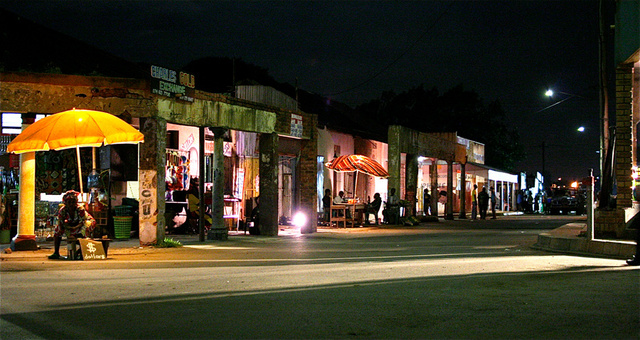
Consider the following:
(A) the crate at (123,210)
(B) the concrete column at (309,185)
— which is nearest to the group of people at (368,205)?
(B) the concrete column at (309,185)

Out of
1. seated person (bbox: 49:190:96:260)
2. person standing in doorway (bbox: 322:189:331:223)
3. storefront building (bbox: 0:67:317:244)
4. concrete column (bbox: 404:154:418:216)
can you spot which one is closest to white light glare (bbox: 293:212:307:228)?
storefront building (bbox: 0:67:317:244)

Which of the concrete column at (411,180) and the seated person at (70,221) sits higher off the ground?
the concrete column at (411,180)

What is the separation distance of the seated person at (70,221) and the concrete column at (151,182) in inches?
102

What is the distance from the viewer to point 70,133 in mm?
13797

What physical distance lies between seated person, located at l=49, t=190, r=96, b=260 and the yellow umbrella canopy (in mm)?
1153

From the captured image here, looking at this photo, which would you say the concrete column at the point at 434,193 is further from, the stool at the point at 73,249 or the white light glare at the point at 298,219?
the stool at the point at 73,249

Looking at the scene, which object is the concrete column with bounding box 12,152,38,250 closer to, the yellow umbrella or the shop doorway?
the yellow umbrella

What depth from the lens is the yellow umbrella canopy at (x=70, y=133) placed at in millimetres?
13781

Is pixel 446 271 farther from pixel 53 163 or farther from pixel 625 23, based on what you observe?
pixel 53 163

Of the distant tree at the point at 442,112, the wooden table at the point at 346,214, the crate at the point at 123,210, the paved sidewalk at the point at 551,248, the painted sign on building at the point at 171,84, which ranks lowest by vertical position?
the paved sidewalk at the point at 551,248

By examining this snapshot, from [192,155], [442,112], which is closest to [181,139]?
[192,155]

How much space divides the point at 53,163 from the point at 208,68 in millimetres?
31327

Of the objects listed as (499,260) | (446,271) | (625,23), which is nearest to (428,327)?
(446,271)

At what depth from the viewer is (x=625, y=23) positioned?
53.8 ft
